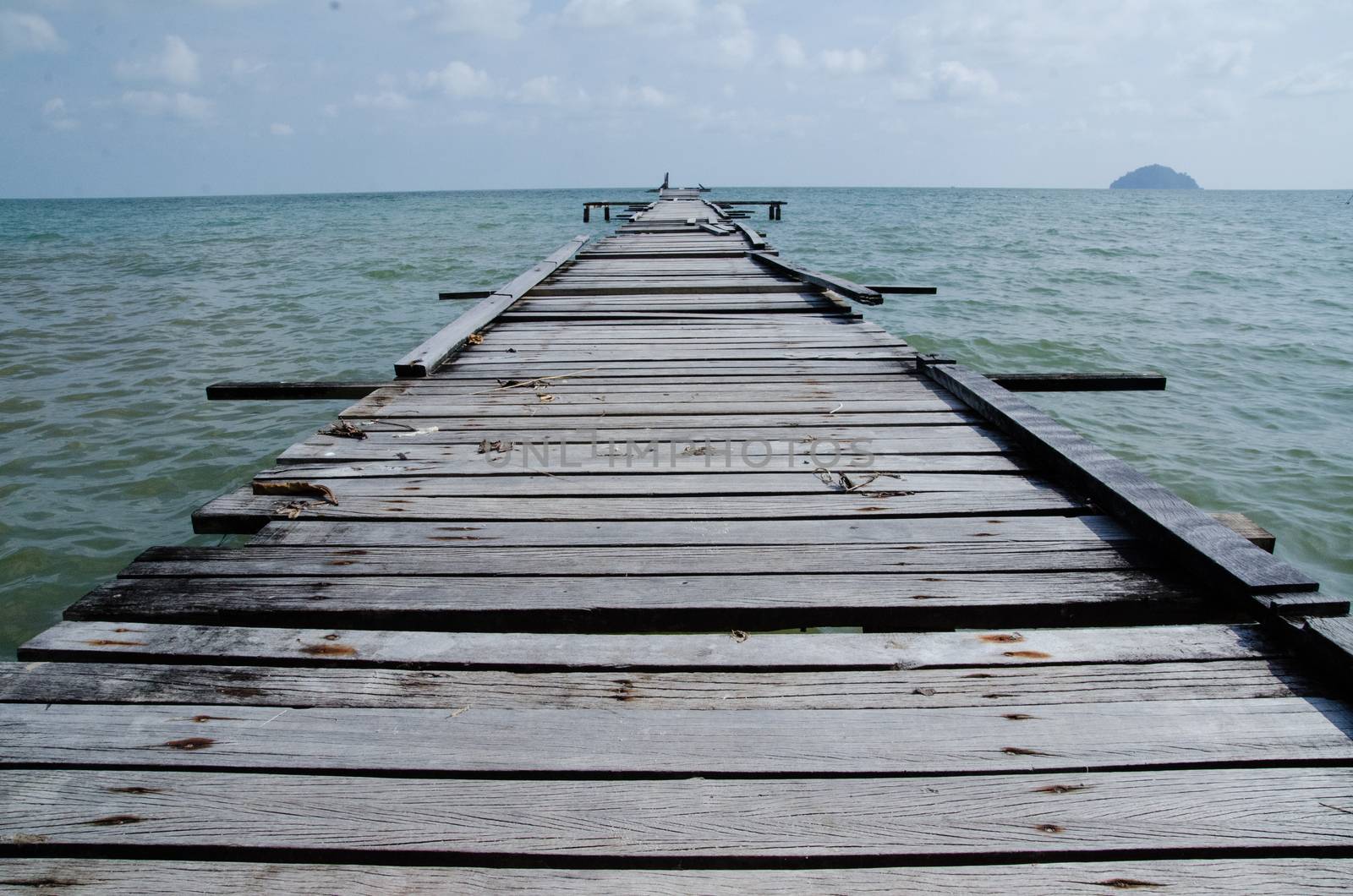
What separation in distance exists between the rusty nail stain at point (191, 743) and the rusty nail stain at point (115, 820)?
0.15 metres

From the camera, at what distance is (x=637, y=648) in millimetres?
1637

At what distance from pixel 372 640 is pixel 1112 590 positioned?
5.47 feet

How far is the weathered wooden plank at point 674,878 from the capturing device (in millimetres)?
1089

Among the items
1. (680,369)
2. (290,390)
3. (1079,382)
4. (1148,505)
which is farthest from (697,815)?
(1079,382)

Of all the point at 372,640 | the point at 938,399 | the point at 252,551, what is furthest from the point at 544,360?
the point at 372,640

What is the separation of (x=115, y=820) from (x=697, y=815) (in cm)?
90

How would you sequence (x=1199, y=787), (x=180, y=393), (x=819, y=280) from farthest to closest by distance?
(x=180, y=393)
(x=819, y=280)
(x=1199, y=787)

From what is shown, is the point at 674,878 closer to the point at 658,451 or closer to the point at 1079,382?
the point at 658,451

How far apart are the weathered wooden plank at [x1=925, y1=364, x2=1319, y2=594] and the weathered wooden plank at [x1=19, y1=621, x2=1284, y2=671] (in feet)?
0.47

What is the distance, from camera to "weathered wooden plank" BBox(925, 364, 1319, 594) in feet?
5.65

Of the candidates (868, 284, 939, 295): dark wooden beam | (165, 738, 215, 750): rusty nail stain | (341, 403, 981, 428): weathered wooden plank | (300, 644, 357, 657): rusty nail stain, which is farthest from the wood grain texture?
(868, 284, 939, 295): dark wooden beam

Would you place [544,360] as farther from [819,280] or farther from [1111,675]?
[1111,675]

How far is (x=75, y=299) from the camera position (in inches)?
477

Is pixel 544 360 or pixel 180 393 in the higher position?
pixel 544 360
